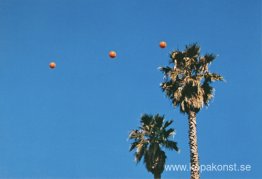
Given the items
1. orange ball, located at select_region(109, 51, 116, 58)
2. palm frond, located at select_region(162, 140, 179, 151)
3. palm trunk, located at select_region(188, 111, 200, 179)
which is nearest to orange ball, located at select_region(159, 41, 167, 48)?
orange ball, located at select_region(109, 51, 116, 58)

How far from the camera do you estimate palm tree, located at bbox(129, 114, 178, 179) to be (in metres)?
34.8

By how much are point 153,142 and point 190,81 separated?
4.61 metres

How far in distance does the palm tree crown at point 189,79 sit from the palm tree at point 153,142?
2.68m

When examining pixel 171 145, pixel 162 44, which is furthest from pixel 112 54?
pixel 171 145

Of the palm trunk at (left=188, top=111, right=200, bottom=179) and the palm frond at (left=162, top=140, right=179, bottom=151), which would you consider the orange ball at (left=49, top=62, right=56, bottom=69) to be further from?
the palm frond at (left=162, top=140, right=179, bottom=151)

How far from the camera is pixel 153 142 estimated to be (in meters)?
35.8

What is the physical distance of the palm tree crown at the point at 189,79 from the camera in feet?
111

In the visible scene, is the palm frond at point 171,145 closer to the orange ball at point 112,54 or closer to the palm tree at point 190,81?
the palm tree at point 190,81

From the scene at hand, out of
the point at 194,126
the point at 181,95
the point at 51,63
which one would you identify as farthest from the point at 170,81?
the point at 51,63

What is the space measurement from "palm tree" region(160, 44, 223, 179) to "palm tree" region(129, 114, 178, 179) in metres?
2.65

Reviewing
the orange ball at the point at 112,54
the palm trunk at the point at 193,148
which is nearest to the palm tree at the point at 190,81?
the palm trunk at the point at 193,148

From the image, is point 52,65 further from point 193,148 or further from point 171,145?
point 171,145

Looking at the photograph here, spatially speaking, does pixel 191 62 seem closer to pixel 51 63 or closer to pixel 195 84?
pixel 195 84

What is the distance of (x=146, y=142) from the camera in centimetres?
3584
